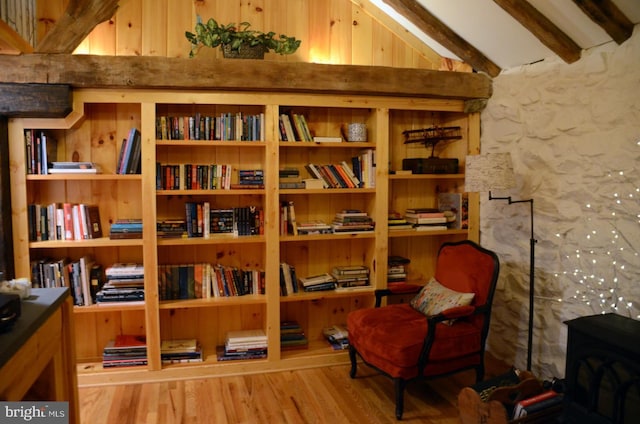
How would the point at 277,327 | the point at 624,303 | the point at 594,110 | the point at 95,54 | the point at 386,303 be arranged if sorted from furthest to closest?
the point at 386,303
the point at 277,327
the point at 95,54
the point at 594,110
the point at 624,303

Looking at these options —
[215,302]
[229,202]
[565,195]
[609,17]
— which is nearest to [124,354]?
[215,302]

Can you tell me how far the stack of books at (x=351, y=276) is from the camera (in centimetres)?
361

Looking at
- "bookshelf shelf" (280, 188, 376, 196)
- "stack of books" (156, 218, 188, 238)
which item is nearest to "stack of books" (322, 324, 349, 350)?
"bookshelf shelf" (280, 188, 376, 196)

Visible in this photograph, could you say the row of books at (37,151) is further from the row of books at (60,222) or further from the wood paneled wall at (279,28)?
the wood paneled wall at (279,28)

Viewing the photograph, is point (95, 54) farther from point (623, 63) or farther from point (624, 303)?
point (624, 303)

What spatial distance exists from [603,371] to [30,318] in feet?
7.84

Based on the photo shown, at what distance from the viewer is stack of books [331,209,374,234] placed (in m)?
3.54

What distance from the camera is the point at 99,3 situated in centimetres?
301

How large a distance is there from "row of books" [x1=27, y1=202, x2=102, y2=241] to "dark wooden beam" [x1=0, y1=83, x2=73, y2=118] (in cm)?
63

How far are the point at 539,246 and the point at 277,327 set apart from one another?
1.91 m

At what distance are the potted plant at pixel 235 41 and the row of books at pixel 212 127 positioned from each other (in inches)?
16.7

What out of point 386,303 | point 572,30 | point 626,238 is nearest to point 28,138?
point 386,303

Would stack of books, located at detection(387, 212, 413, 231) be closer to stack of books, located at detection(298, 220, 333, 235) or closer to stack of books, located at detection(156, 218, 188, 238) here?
stack of books, located at detection(298, 220, 333, 235)

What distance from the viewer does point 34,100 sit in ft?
9.37
